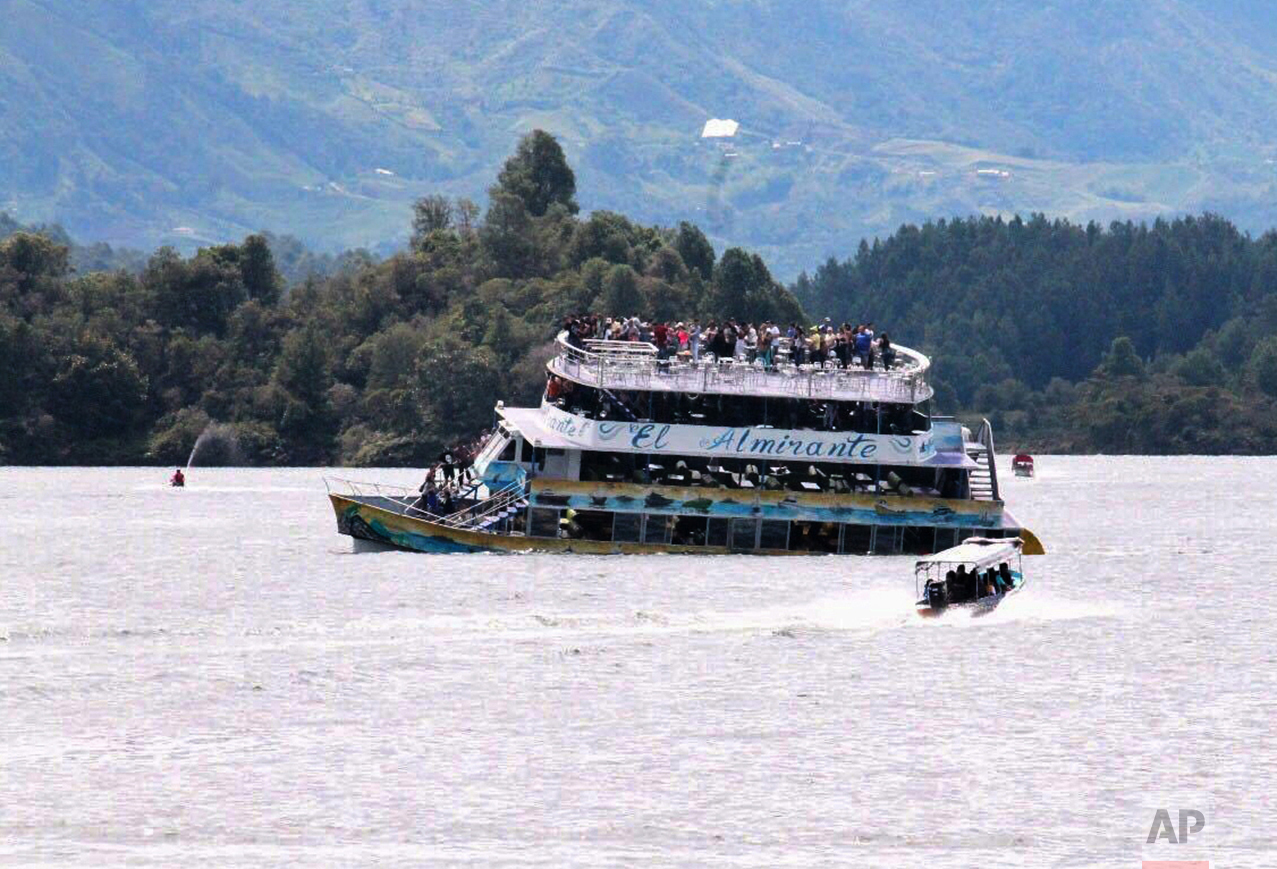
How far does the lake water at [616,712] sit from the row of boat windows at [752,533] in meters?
0.91

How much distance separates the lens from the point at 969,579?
7150cm

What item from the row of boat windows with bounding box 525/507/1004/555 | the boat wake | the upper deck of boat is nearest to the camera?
the boat wake

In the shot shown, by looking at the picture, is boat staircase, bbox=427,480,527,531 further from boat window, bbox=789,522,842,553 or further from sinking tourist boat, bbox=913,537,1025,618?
sinking tourist boat, bbox=913,537,1025,618

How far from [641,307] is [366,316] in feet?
84.1

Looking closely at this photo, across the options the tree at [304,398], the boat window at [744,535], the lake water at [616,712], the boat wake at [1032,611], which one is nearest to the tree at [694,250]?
the tree at [304,398]

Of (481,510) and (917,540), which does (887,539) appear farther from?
(481,510)

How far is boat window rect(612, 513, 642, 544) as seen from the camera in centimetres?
7744

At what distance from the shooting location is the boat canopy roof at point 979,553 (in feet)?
231

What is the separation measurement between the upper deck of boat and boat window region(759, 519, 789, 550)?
13.8 feet

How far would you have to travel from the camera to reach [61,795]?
4572 centimetres

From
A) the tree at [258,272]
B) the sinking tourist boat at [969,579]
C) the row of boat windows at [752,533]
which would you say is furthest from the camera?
the tree at [258,272]

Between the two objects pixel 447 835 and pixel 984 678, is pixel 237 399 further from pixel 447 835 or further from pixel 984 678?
pixel 447 835

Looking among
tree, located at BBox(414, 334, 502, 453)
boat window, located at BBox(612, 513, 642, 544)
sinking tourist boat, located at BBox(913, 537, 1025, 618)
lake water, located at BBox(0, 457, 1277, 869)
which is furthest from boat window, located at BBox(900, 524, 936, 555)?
tree, located at BBox(414, 334, 502, 453)

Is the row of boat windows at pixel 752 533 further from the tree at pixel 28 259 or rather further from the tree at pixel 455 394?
the tree at pixel 28 259
